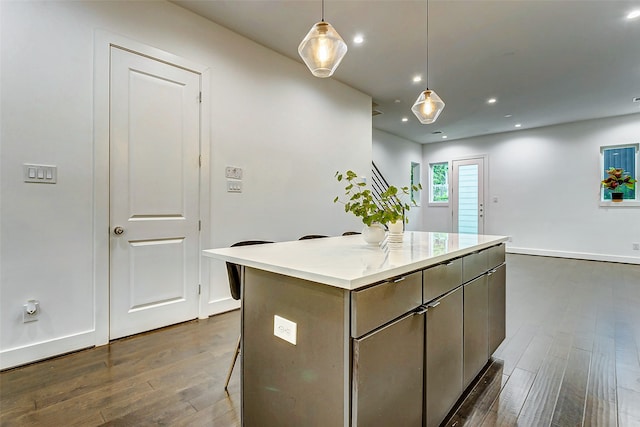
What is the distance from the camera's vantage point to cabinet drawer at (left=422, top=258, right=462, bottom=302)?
1359mm

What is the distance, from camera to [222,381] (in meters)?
1.88

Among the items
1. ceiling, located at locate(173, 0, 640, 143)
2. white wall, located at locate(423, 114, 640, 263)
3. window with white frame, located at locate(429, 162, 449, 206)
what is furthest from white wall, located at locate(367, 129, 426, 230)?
ceiling, located at locate(173, 0, 640, 143)

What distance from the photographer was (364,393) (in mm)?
1015

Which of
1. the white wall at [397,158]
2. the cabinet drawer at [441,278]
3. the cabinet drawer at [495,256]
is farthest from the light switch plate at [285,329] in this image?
the white wall at [397,158]

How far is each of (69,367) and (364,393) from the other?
7.06 ft

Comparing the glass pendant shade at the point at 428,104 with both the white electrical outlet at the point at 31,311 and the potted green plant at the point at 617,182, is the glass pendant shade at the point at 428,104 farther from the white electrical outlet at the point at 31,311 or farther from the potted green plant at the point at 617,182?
the potted green plant at the point at 617,182

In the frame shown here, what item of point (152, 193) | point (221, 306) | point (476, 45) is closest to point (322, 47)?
point (152, 193)

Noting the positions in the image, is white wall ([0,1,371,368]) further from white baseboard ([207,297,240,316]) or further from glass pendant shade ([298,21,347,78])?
glass pendant shade ([298,21,347,78])

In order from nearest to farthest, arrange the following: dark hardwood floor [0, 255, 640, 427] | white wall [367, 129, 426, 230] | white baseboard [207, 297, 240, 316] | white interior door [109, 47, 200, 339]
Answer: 1. dark hardwood floor [0, 255, 640, 427]
2. white interior door [109, 47, 200, 339]
3. white baseboard [207, 297, 240, 316]
4. white wall [367, 129, 426, 230]

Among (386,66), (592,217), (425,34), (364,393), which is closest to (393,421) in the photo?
(364,393)

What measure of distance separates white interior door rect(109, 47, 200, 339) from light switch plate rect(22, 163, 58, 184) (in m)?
0.35

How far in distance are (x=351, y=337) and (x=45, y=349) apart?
241 cm

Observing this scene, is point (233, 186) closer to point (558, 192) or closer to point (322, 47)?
point (322, 47)

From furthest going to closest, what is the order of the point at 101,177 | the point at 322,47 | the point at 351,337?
1. the point at 101,177
2. the point at 322,47
3. the point at 351,337
